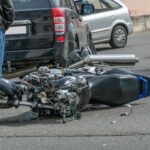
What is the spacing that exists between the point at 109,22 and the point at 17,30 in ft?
29.6

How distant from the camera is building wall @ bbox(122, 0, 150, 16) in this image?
29.5 metres

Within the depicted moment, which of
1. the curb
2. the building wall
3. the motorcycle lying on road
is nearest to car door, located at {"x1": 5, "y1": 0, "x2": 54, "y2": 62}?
the motorcycle lying on road

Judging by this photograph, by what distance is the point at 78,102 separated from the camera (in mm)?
7883

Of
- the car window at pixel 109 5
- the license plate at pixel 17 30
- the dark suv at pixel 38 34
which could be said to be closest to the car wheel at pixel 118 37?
the car window at pixel 109 5

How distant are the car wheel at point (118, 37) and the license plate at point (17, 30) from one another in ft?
30.2

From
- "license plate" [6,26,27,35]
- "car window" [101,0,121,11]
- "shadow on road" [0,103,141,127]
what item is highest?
"license plate" [6,26,27,35]

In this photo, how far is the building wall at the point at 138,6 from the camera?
29.5m

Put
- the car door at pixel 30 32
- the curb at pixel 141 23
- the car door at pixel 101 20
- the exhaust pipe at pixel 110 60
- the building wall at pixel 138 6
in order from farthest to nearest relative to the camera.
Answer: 1. the building wall at pixel 138 6
2. the curb at pixel 141 23
3. the car door at pixel 101 20
4. the car door at pixel 30 32
5. the exhaust pipe at pixel 110 60

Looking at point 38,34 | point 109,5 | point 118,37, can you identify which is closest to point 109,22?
point 109,5

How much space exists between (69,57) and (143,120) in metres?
2.63

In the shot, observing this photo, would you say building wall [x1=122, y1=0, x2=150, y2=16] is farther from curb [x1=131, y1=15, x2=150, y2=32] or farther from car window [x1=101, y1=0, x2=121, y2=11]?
car window [x1=101, y1=0, x2=121, y2=11]

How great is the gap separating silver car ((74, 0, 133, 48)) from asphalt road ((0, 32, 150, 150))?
945 centimetres

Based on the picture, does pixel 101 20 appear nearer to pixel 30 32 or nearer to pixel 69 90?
pixel 30 32

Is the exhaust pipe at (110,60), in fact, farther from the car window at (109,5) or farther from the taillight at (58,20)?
the car window at (109,5)
